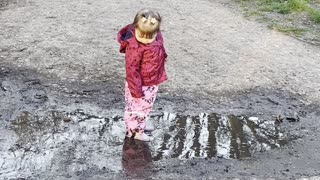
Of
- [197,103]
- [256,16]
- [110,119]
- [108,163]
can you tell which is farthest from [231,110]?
[256,16]

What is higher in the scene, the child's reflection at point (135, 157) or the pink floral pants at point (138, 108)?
the pink floral pants at point (138, 108)

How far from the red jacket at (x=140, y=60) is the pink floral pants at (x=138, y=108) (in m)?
0.09

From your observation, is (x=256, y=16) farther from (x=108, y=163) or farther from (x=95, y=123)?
(x=108, y=163)

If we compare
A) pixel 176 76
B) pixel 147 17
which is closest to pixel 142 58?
pixel 147 17

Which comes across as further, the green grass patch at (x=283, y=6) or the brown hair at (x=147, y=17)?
the green grass patch at (x=283, y=6)

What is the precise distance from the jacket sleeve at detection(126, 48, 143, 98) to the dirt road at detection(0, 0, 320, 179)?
1.90 ft

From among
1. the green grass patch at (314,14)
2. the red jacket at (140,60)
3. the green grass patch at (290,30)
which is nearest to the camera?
the red jacket at (140,60)

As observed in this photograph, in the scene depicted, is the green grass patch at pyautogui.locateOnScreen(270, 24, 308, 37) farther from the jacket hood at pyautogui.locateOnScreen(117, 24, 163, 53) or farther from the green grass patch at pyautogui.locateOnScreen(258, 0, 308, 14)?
the jacket hood at pyautogui.locateOnScreen(117, 24, 163, 53)

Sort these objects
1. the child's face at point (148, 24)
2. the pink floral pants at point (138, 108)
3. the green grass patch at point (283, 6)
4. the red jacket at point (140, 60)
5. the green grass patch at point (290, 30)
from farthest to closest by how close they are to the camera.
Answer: the green grass patch at point (283, 6) < the green grass patch at point (290, 30) < the pink floral pants at point (138, 108) < the red jacket at point (140, 60) < the child's face at point (148, 24)

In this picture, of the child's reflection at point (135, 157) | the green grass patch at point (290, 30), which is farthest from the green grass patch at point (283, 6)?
the child's reflection at point (135, 157)

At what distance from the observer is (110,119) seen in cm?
504

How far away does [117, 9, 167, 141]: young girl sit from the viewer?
13.9 ft

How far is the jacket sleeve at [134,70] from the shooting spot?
434 centimetres

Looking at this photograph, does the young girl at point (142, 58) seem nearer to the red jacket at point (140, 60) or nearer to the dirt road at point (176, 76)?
the red jacket at point (140, 60)
